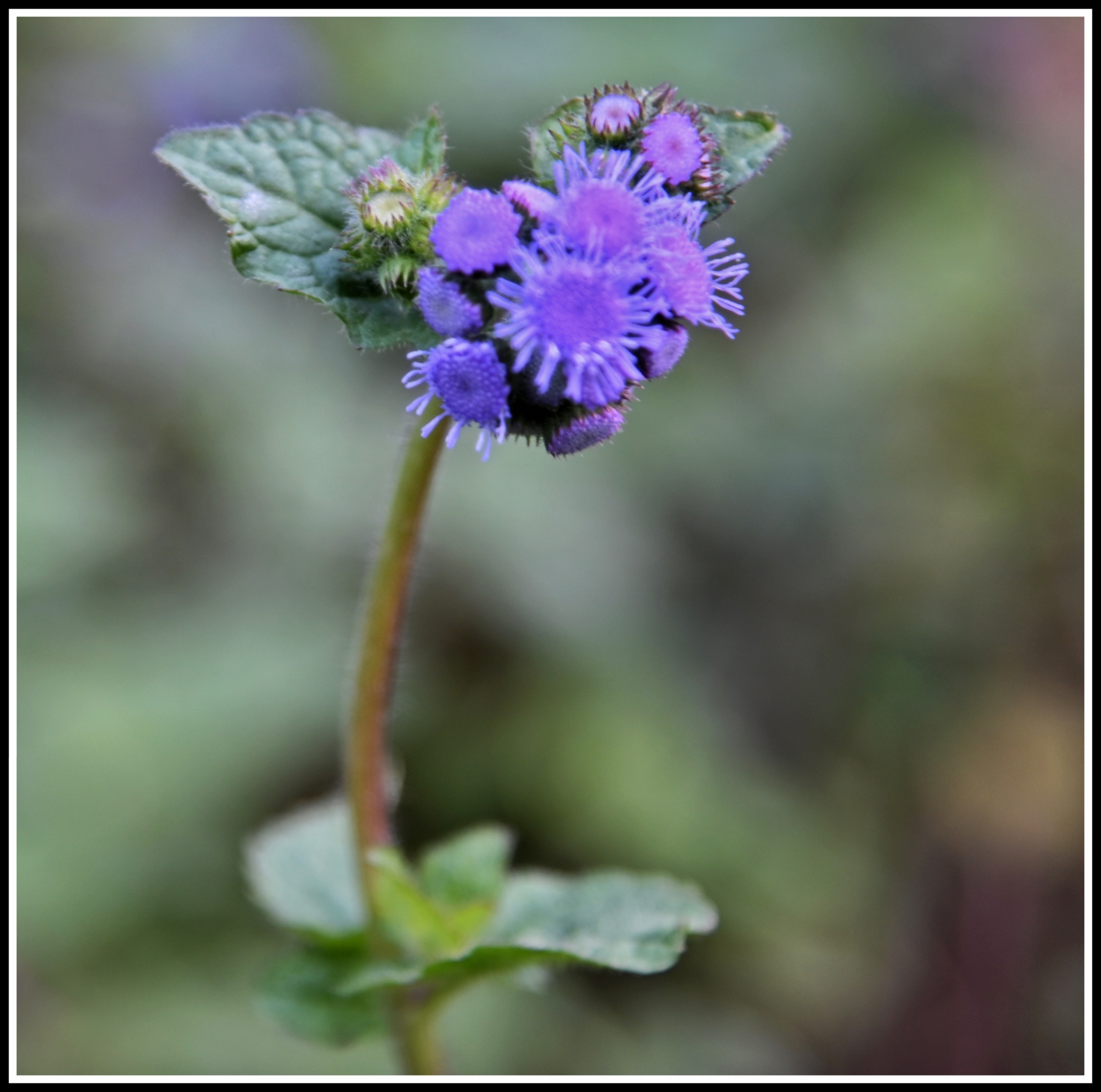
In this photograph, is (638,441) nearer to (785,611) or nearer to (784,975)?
(785,611)

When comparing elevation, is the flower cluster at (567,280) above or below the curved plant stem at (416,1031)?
above

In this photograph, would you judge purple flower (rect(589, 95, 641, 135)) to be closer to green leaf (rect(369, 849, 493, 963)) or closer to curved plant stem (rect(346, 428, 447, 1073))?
curved plant stem (rect(346, 428, 447, 1073))

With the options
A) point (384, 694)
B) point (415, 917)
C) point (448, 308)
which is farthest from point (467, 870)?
point (448, 308)

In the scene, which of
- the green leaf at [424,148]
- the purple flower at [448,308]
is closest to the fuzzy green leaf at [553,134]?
the green leaf at [424,148]

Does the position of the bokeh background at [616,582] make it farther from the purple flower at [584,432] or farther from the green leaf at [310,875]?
the purple flower at [584,432]

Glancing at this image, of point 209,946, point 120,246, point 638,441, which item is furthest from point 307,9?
point 209,946

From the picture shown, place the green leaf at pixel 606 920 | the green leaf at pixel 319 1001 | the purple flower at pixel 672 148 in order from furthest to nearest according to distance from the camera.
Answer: the green leaf at pixel 319 1001
the green leaf at pixel 606 920
the purple flower at pixel 672 148
